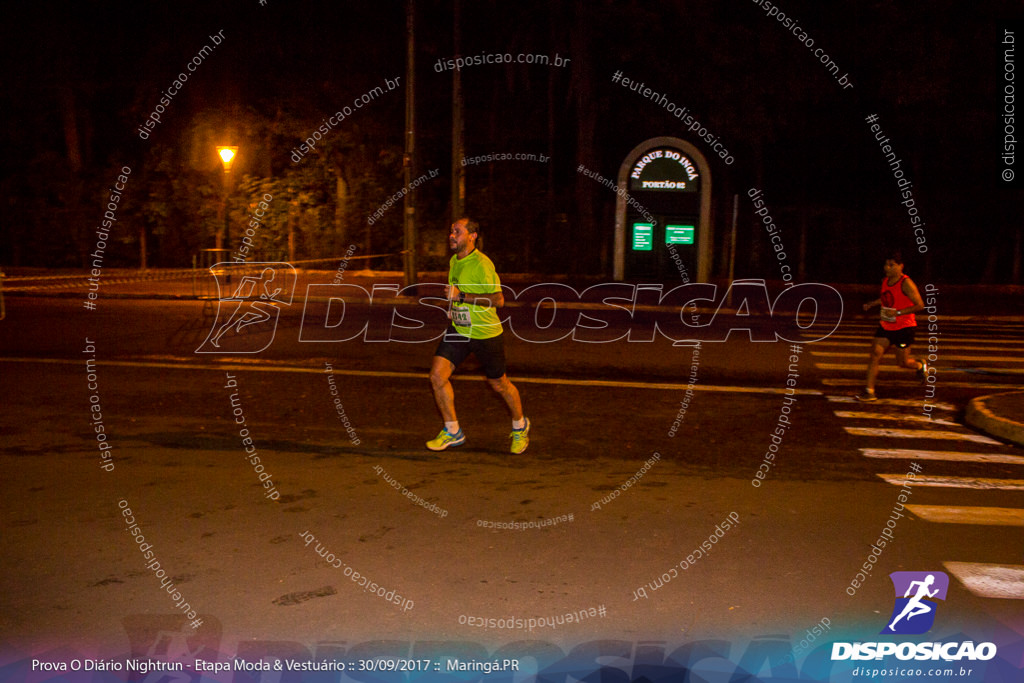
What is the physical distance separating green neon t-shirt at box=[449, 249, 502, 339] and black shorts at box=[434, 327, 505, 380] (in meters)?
0.06

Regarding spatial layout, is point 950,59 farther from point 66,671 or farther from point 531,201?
point 66,671

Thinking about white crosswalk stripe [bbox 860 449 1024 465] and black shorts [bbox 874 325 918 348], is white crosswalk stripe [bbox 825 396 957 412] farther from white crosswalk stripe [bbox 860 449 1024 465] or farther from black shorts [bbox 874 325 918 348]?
white crosswalk stripe [bbox 860 449 1024 465]

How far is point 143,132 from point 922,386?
28.6 meters

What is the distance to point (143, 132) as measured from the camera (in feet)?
107

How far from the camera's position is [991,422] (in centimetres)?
926

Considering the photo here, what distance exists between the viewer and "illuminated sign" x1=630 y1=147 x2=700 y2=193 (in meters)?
27.2

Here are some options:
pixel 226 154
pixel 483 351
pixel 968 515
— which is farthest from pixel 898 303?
pixel 226 154

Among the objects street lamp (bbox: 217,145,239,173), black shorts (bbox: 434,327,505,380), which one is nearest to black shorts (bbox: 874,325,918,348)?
black shorts (bbox: 434,327,505,380)

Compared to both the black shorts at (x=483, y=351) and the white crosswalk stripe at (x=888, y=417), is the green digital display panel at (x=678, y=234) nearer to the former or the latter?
the white crosswalk stripe at (x=888, y=417)

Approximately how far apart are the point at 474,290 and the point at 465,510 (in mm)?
2035

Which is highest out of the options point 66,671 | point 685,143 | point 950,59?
point 950,59

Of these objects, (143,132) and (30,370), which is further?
(143,132)

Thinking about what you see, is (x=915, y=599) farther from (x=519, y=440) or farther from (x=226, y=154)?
(x=226, y=154)

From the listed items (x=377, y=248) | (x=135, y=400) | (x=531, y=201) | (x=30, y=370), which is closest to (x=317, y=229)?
(x=377, y=248)
